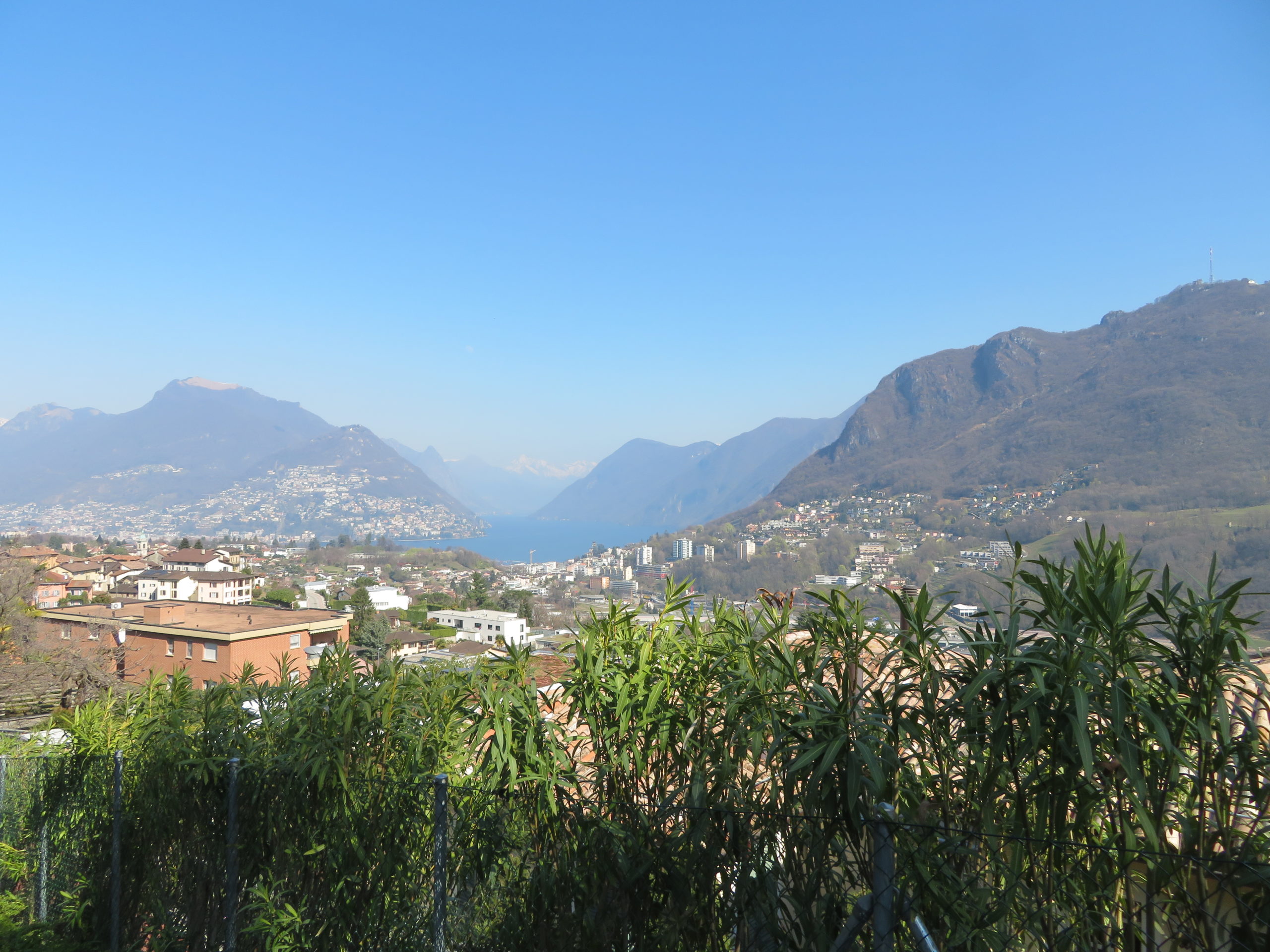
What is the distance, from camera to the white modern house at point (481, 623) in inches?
1479

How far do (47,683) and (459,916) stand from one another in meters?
15.0

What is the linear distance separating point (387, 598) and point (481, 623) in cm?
2133

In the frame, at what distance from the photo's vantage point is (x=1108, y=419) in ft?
150

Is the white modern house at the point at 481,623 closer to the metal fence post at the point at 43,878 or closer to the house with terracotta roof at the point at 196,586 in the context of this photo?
the house with terracotta roof at the point at 196,586

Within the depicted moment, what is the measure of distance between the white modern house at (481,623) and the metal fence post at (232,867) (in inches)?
1272

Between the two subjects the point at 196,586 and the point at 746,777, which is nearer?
the point at 746,777

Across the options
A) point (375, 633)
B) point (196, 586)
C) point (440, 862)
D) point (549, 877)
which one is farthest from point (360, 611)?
point (549, 877)

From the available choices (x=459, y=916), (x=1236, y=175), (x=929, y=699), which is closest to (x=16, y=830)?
(x=459, y=916)

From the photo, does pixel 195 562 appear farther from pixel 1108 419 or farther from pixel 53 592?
pixel 1108 419

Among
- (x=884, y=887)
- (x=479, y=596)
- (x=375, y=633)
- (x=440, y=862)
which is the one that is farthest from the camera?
(x=479, y=596)

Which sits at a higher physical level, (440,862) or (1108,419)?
(1108,419)

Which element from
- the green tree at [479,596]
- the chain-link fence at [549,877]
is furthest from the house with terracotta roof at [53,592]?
the chain-link fence at [549,877]

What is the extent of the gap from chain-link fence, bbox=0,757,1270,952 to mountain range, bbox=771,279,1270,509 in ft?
119

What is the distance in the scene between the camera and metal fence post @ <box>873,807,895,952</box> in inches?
64.8
